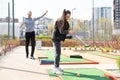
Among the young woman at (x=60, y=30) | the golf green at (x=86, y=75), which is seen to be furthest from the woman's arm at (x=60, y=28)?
the golf green at (x=86, y=75)

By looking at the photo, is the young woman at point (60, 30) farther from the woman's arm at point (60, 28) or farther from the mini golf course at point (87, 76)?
the mini golf course at point (87, 76)

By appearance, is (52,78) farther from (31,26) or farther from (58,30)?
(31,26)

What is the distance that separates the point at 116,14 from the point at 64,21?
55.7 m

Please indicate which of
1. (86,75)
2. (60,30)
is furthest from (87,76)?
(60,30)

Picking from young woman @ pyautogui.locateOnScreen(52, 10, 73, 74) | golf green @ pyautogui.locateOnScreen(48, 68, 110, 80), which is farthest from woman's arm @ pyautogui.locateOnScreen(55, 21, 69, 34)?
golf green @ pyautogui.locateOnScreen(48, 68, 110, 80)

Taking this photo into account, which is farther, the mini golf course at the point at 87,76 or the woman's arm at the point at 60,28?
the woman's arm at the point at 60,28

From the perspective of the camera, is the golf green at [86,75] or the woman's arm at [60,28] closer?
the golf green at [86,75]

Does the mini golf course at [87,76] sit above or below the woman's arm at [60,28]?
below

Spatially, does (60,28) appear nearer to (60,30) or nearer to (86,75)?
(60,30)

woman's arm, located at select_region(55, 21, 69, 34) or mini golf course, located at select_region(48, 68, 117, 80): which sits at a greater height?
woman's arm, located at select_region(55, 21, 69, 34)

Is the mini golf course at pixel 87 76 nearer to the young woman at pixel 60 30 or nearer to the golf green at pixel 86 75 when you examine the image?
the golf green at pixel 86 75

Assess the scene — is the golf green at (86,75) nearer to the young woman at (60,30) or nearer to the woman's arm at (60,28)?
the young woman at (60,30)

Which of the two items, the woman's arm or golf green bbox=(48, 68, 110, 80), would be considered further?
the woman's arm

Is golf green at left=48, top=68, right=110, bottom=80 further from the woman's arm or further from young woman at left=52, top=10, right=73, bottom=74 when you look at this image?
the woman's arm
